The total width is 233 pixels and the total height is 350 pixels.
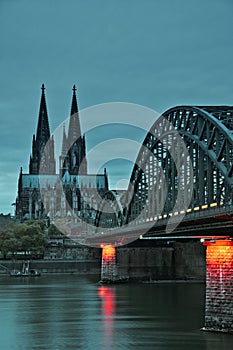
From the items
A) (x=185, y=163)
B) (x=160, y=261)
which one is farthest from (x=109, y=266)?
(x=185, y=163)


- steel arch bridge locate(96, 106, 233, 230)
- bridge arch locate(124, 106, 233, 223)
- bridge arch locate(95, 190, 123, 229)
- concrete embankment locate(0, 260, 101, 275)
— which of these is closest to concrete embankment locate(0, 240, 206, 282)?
bridge arch locate(95, 190, 123, 229)

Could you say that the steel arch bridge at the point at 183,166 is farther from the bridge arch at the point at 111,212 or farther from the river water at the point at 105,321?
the river water at the point at 105,321

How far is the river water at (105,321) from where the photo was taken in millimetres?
36219

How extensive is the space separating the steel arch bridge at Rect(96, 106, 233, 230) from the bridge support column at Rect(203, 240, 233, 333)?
9.43 ft

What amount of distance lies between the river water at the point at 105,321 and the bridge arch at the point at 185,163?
26.9 ft

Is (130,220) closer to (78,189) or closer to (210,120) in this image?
(210,120)

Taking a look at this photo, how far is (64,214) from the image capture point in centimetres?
18700

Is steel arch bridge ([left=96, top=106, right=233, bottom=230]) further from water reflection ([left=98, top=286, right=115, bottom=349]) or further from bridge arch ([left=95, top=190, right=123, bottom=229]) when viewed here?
water reflection ([left=98, top=286, right=115, bottom=349])

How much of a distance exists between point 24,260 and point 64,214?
63174mm

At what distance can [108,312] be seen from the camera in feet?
173

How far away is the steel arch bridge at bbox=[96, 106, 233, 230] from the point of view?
153 ft

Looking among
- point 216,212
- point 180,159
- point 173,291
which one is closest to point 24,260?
point 173,291

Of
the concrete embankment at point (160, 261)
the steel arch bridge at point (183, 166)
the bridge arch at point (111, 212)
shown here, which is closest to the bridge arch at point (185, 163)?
the steel arch bridge at point (183, 166)

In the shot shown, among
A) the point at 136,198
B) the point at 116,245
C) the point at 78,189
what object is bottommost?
the point at 116,245
